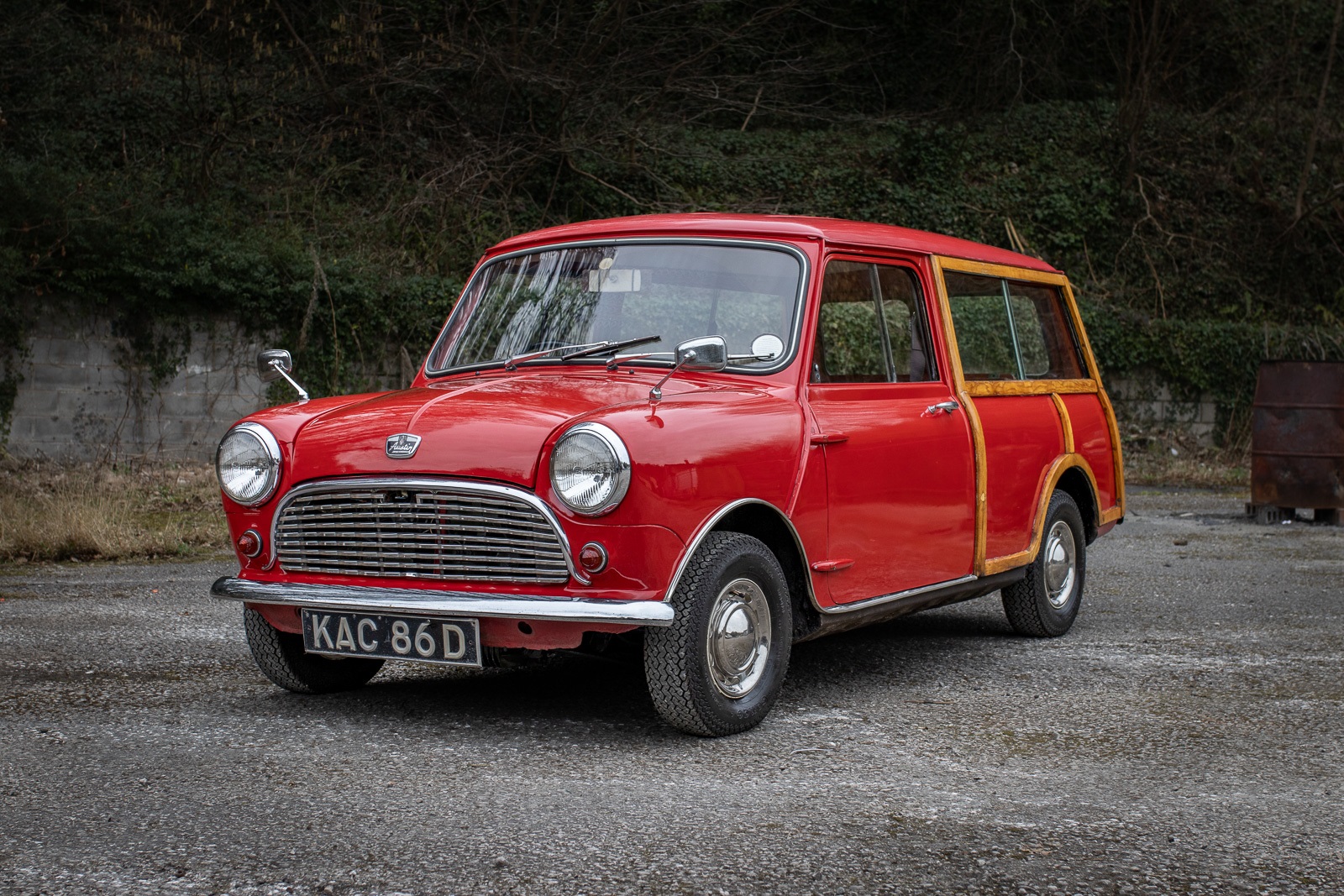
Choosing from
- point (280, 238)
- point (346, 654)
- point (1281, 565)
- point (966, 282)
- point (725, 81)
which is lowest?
point (1281, 565)

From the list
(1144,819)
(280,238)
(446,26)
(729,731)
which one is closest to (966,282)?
(729,731)

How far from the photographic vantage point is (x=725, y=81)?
68.3 ft

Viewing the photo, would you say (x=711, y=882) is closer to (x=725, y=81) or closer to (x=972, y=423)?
(x=972, y=423)

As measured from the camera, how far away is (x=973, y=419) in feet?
20.0

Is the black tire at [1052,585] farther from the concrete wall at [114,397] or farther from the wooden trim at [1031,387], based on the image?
the concrete wall at [114,397]

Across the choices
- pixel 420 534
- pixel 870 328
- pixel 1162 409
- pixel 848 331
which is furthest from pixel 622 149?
pixel 420 534

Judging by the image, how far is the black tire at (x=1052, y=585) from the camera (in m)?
6.81

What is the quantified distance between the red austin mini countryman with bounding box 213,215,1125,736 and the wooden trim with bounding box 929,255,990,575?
2cm

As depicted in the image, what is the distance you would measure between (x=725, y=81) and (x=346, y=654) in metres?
17.3

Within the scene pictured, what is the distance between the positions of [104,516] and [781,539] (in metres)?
6.47

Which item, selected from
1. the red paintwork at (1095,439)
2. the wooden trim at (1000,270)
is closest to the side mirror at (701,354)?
the wooden trim at (1000,270)

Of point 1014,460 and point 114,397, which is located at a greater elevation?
point 114,397

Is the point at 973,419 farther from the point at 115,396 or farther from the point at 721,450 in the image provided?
the point at 115,396

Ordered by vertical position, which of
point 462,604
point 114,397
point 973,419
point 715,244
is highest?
point 715,244
